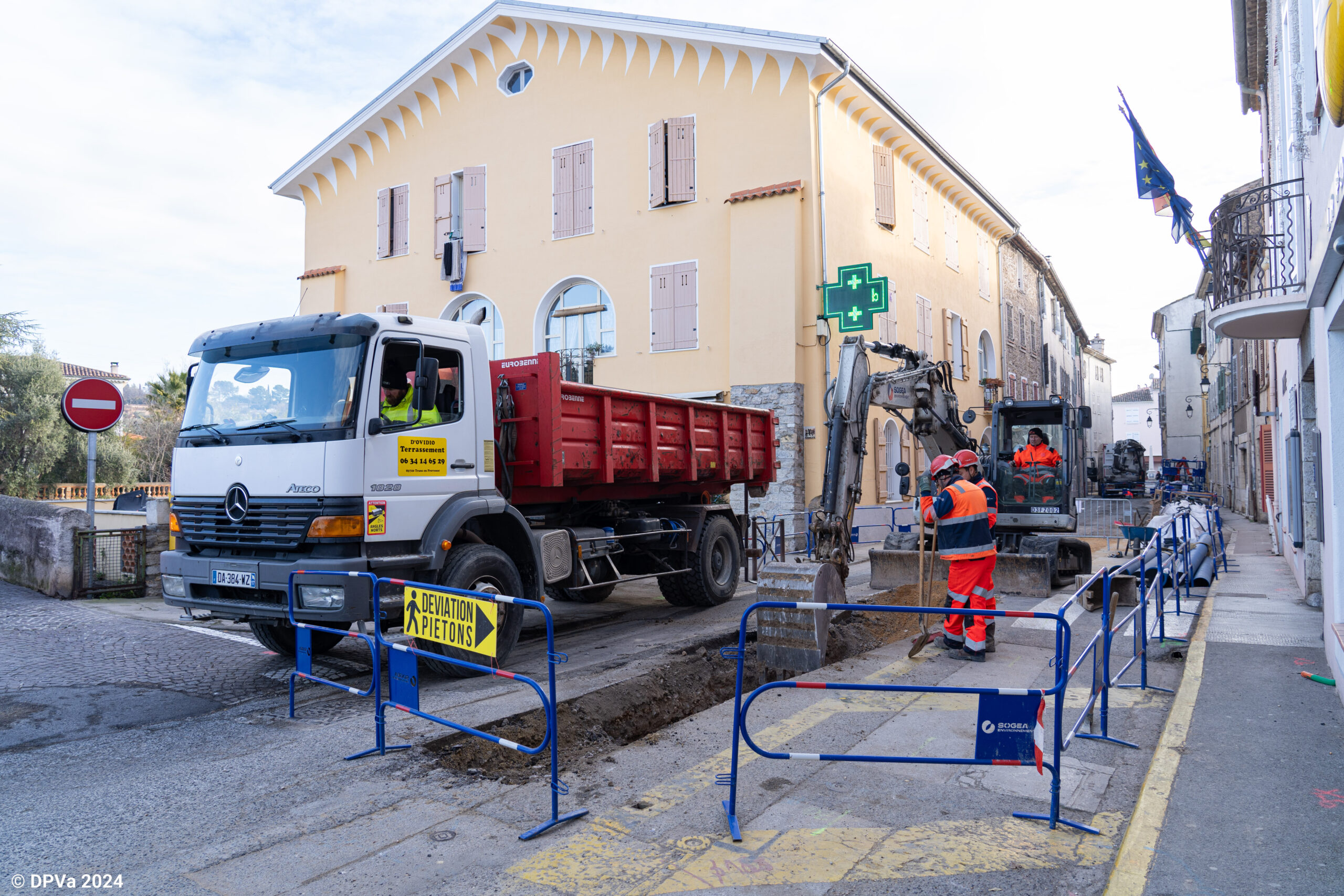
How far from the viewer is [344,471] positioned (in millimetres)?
6262

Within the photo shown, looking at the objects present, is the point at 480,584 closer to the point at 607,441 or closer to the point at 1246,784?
the point at 607,441

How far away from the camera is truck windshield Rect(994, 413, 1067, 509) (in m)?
12.6

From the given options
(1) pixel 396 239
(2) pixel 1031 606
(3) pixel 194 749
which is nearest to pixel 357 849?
(3) pixel 194 749

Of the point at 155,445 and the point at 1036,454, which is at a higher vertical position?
the point at 155,445

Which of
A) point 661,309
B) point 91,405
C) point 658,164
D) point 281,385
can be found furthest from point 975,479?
point 658,164

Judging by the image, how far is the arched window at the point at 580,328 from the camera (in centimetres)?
1888

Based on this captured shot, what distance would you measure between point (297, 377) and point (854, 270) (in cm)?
1195

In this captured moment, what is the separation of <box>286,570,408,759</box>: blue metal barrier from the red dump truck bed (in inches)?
84.9

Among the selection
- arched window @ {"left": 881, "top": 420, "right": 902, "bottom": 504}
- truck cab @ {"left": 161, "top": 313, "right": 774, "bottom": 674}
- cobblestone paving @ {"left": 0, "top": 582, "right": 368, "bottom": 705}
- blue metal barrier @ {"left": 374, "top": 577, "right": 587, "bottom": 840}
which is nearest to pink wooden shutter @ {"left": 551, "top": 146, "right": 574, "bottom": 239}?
arched window @ {"left": 881, "top": 420, "right": 902, "bottom": 504}

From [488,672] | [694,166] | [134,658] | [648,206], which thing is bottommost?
[134,658]

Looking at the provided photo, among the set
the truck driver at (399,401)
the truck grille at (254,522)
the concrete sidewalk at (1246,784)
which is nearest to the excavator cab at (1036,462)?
the concrete sidewalk at (1246,784)

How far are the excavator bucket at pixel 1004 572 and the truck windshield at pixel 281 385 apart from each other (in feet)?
24.3

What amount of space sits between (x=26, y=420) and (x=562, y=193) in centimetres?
1986

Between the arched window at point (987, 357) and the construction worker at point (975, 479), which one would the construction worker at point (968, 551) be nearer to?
the construction worker at point (975, 479)
